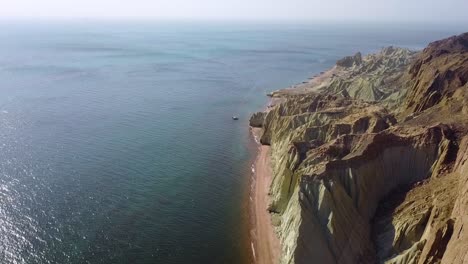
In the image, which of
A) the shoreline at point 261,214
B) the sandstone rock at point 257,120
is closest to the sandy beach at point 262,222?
the shoreline at point 261,214

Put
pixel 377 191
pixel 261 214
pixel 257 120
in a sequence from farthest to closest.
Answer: pixel 257 120, pixel 261 214, pixel 377 191

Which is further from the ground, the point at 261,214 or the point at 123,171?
the point at 261,214

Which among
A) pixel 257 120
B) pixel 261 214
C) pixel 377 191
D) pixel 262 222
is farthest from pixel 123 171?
pixel 377 191

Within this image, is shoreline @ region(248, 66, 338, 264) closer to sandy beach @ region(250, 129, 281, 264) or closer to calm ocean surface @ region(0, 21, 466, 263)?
sandy beach @ region(250, 129, 281, 264)

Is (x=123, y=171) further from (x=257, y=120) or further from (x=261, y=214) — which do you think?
(x=257, y=120)

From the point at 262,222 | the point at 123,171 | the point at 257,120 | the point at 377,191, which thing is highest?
the point at 377,191

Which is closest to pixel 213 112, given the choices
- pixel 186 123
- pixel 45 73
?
pixel 186 123

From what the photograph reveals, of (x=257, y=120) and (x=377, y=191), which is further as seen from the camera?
(x=257, y=120)

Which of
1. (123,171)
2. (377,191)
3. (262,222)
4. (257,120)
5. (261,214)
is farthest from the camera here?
(257,120)
